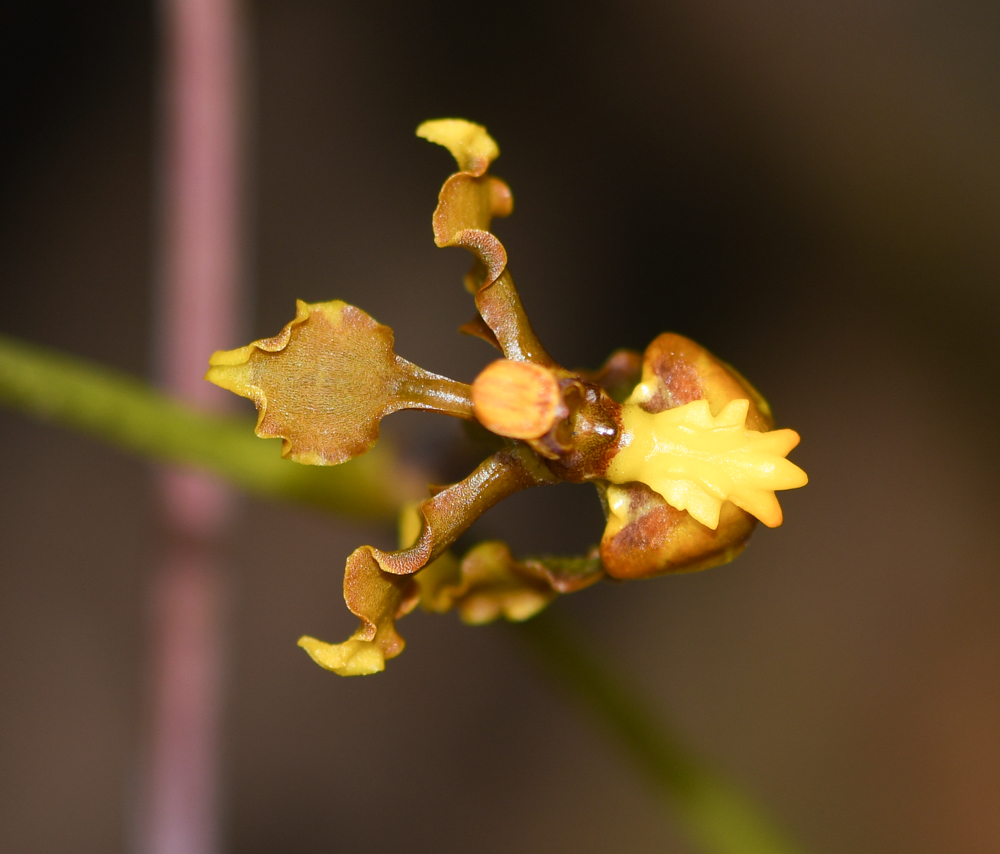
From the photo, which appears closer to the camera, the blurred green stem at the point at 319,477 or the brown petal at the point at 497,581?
the brown petal at the point at 497,581

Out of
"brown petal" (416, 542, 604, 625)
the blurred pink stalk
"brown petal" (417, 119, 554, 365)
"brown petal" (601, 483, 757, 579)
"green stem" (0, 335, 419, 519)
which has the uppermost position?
the blurred pink stalk

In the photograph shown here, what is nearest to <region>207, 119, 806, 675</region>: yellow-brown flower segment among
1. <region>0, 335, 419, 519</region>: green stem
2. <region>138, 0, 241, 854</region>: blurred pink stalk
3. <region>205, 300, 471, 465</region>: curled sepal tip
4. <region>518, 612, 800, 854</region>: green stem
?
<region>205, 300, 471, 465</region>: curled sepal tip

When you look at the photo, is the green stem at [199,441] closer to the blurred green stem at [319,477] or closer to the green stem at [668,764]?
the blurred green stem at [319,477]

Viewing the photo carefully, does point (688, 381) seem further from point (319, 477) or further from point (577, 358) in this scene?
point (577, 358)

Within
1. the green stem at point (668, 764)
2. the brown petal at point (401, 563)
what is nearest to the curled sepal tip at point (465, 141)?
the brown petal at point (401, 563)

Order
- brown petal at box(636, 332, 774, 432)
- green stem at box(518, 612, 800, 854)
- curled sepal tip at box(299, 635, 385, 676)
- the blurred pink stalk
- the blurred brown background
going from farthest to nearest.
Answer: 1. the blurred brown background
2. the blurred pink stalk
3. green stem at box(518, 612, 800, 854)
4. brown petal at box(636, 332, 774, 432)
5. curled sepal tip at box(299, 635, 385, 676)

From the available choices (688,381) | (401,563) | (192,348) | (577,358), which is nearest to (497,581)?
(401,563)

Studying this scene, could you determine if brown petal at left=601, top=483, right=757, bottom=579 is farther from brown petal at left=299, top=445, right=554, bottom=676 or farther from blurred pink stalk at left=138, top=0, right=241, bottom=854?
blurred pink stalk at left=138, top=0, right=241, bottom=854

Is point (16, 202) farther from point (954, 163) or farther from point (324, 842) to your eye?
point (954, 163)
